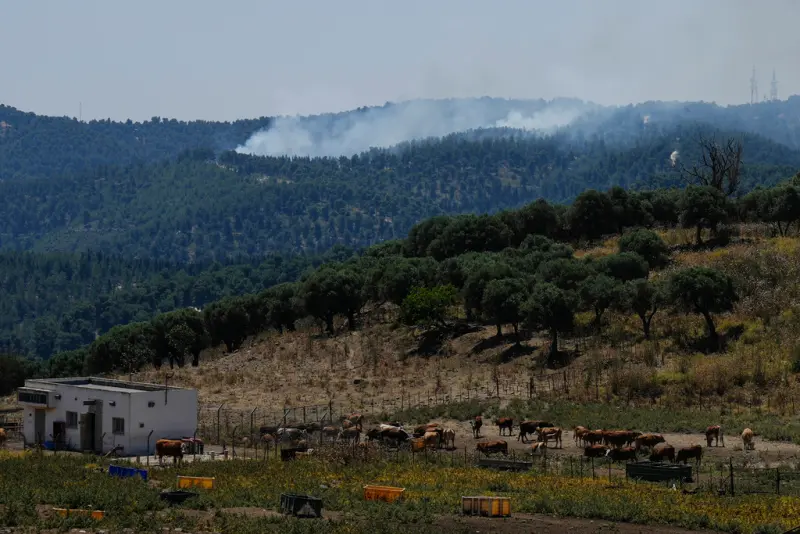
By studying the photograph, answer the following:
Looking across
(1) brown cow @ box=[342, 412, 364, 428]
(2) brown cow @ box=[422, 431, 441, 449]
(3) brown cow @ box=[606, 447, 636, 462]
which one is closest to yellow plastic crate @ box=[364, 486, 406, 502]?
(3) brown cow @ box=[606, 447, 636, 462]

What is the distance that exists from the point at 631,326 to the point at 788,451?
29.9 m

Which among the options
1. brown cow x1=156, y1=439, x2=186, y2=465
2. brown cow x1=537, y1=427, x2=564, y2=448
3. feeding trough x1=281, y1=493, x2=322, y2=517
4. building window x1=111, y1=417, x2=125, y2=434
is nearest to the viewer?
feeding trough x1=281, y1=493, x2=322, y2=517

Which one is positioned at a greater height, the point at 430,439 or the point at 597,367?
the point at 597,367

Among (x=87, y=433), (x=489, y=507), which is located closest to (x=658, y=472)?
(x=489, y=507)

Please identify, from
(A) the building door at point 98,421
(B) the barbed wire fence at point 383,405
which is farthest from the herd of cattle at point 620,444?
(A) the building door at point 98,421

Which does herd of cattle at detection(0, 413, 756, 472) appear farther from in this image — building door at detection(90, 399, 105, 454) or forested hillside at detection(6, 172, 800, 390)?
forested hillside at detection(6, 172, 800, 390)

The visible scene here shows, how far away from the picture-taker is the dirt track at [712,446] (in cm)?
4762

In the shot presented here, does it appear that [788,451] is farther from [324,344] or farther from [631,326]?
[324,344]

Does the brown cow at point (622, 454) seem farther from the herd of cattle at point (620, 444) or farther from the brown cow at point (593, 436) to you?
the brown cow at point (593, 436)

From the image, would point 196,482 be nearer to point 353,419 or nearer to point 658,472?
Answer: point 658,472

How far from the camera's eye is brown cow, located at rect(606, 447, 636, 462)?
49184 mm

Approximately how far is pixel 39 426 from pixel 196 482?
24106 millimetres

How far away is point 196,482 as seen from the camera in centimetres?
4216

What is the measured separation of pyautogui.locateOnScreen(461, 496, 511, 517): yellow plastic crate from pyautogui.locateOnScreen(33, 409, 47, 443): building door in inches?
1309
